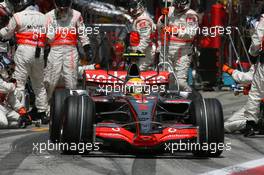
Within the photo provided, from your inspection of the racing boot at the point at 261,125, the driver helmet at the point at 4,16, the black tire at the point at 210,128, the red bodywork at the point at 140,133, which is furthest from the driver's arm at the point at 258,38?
the driver helmet at the point at 4,16

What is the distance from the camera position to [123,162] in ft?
32.0

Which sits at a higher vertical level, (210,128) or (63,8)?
(63,8)

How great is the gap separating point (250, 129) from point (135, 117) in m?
2.74

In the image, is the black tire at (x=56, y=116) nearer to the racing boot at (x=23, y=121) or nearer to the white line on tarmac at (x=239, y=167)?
the white line on tarmac at (x=239, y=167)

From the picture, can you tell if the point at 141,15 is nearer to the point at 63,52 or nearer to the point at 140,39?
the point at 140,39

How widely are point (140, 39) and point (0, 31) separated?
3033 millimetres

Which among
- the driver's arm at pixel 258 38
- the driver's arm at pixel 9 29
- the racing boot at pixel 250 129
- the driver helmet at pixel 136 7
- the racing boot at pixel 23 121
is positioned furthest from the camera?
the driver helmet at pixel 136 7

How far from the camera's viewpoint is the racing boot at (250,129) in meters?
12.6

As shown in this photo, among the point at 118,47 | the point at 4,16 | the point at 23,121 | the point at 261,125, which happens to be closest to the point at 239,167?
the point at 261,125

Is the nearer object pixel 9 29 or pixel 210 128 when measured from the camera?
pixel 210 128

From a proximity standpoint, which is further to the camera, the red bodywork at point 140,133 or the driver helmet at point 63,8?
the driver helmet at point 63,8

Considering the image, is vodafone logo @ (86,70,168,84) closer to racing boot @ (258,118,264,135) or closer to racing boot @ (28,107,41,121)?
racing boot @ (258,118,264,135)

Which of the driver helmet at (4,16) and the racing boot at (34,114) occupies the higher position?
the driver helmet at (4,16)

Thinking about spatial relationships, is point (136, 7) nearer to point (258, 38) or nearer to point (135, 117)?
point (258, 38)
